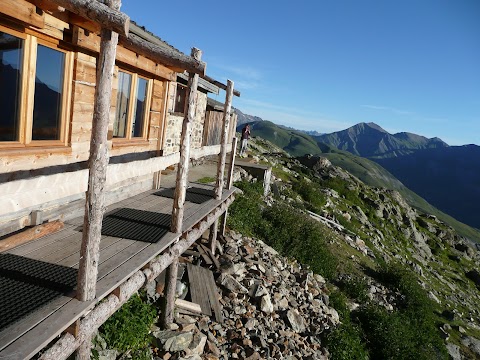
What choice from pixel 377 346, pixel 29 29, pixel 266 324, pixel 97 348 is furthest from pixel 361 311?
pixel 29 29

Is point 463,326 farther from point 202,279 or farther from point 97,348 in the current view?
point 97,348

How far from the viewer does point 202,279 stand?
336 inches

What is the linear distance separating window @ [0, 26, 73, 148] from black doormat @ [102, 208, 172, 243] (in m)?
1.55

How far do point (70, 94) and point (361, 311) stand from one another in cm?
1209

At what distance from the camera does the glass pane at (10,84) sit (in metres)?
4.27

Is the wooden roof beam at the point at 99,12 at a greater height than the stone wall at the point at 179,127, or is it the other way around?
the wooden roof beam at the point at 99,12

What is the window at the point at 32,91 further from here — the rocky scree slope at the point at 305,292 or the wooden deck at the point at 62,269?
the rocky scree slope at the point at 305,292

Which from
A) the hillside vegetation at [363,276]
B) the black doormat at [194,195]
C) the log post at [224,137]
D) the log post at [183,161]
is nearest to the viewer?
the log post at [183,161]

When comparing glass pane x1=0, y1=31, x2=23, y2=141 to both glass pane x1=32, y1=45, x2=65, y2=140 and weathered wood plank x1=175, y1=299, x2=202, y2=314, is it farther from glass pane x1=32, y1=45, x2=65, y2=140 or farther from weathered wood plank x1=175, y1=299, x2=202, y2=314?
weathered wood plank x1=175, y1=299, x2=202, y2=314

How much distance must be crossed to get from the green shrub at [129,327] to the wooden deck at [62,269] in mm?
1528

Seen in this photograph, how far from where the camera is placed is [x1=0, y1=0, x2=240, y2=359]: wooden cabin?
9.70 feet

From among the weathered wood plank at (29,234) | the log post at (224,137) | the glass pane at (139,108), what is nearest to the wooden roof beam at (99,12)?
the weathered wood plank at (29,234)

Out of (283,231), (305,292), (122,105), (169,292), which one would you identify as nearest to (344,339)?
(305,292)

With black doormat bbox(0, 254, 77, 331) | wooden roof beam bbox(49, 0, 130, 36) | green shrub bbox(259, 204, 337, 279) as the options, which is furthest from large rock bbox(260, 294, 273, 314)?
wooden roof beam bbox(49, 0, 130, 36)
